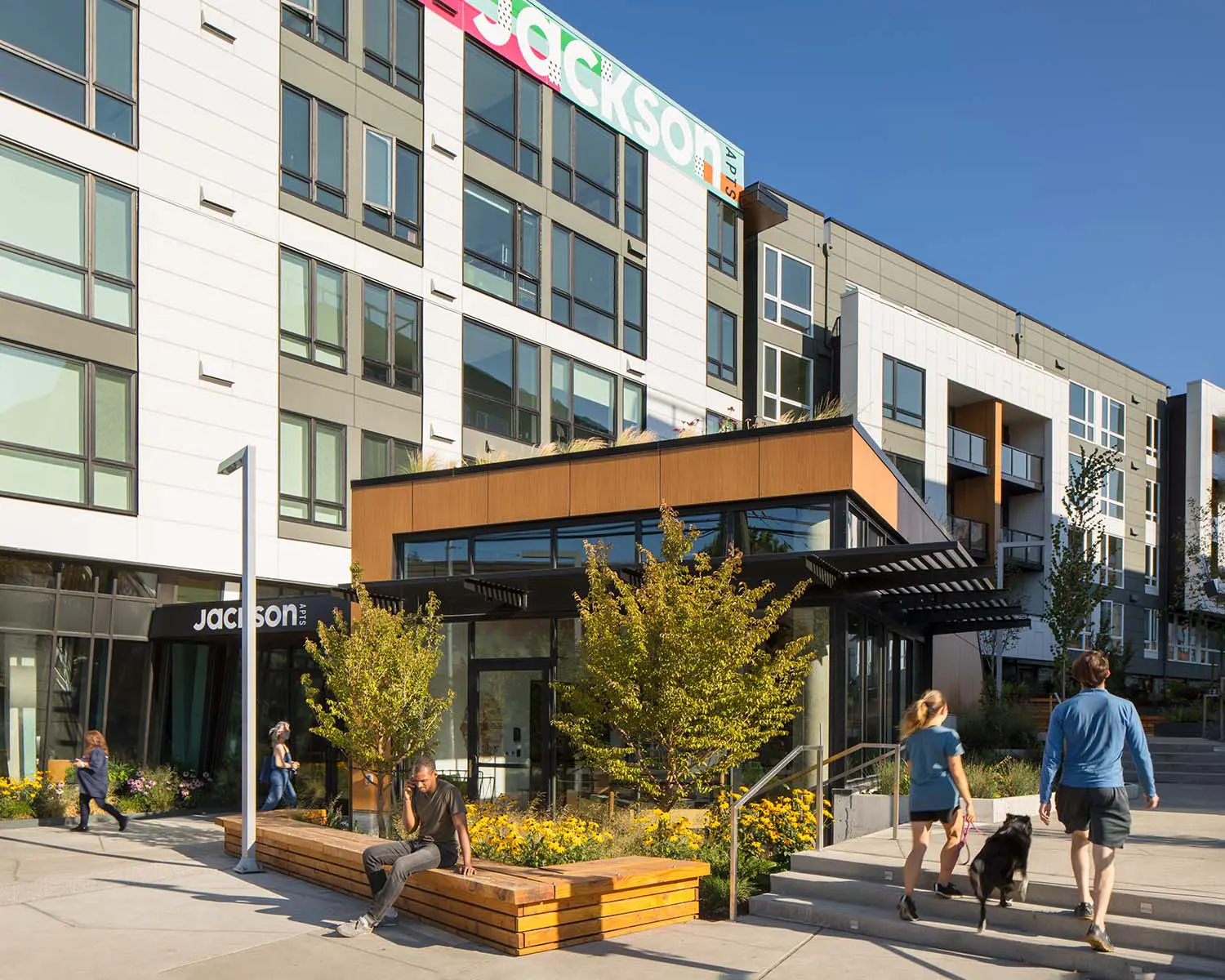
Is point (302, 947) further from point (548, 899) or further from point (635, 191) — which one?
point (635, 191)

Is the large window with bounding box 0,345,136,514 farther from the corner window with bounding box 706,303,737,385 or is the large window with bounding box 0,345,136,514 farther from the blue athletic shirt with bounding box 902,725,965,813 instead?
the corner window with bounding box 706,303,737,385

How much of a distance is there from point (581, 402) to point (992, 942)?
21.4 meters

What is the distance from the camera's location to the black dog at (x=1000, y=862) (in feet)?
28.7

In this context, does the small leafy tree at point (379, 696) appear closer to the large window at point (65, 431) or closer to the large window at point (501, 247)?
the large window at point (65, 431)

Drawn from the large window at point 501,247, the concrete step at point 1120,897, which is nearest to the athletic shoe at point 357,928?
the concrete step at point 1120,897

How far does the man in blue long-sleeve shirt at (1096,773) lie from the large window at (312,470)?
687 inches

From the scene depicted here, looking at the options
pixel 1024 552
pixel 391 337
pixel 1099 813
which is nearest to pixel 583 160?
pixel 391 337

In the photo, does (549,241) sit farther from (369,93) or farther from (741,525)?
(741,525)

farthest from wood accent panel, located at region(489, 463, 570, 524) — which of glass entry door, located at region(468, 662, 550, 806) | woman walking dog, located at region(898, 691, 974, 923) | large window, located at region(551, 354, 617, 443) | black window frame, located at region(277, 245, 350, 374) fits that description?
large window, located at region(551, 354, 617, 443)

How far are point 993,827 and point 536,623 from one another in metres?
6.62

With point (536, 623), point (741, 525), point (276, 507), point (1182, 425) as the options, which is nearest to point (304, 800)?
point (276, 507)

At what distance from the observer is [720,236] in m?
34.0

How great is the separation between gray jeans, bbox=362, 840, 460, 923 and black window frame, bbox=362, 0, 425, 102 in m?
19.4

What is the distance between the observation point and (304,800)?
21.0 m
